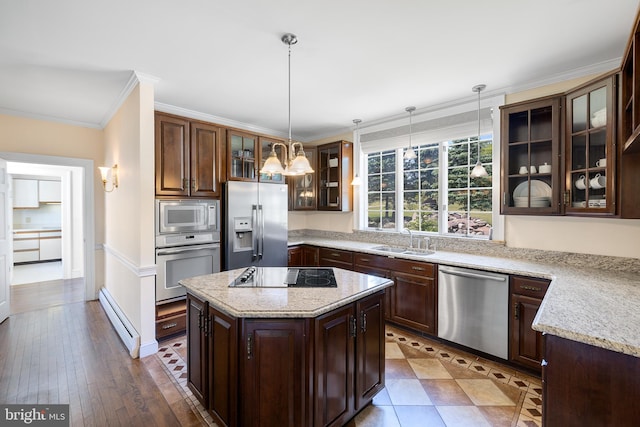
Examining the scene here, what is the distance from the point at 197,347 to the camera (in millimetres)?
1978

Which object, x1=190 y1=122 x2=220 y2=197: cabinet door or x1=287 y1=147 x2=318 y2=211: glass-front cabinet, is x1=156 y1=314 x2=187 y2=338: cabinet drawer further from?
x1=287 y1=147 x2=318 y2=211: glass-front cabinet

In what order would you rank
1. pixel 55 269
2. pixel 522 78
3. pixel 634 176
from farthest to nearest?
pixel 55 269 → pixel 522 78 → pixel 634 176

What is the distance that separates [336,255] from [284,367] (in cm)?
254

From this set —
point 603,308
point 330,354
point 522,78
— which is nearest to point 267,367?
point 330,354

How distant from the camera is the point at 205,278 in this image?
2.18 m

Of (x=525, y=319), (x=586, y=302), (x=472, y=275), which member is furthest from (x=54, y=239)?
(x=586, y=302)

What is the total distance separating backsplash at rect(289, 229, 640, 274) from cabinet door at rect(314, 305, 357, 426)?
2.18m

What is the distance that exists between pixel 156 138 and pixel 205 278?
5.76ft

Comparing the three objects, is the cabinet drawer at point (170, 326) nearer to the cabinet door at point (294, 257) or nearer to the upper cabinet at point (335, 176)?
the cabinet door at point (294, 257)

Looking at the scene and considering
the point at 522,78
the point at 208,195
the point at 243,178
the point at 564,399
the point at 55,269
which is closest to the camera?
the point at 564,399

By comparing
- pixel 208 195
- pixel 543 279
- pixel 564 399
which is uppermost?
pixel 208 195

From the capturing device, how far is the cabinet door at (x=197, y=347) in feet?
6.20

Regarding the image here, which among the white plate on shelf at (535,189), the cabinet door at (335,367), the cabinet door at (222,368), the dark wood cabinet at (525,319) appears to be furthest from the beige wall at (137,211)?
the white plate on shelf at (535,189)

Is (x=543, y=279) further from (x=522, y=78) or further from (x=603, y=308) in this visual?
(x=522, y=78)
